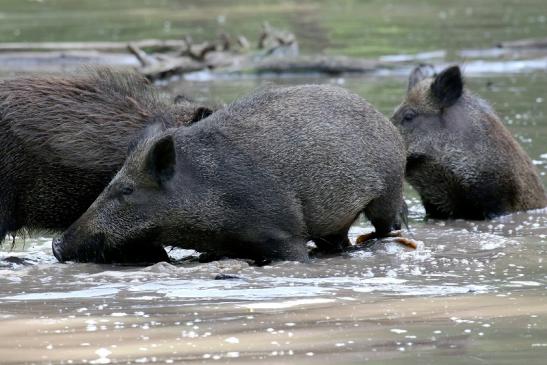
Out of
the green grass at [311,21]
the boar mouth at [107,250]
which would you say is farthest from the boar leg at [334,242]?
the green grass at [311,21]

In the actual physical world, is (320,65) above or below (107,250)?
below

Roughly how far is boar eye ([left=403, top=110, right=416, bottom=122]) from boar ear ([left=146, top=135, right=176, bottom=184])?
3593 mm

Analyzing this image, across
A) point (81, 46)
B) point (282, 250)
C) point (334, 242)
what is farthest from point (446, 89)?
point (81, 46)

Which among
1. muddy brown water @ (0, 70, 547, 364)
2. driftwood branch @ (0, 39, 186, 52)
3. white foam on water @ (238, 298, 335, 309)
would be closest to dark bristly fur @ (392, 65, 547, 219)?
muddy brown water @ (0, 70, 547, 364)

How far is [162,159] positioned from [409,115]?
3.74 m

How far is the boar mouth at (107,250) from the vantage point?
867 cm

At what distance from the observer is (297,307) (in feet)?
23.3

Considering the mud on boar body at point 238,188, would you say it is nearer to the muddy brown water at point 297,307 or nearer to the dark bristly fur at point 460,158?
the muddy brown water at point 297,307

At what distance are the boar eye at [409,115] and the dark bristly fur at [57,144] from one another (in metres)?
3.07

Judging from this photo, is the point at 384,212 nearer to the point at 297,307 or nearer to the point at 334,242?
the point at 334,242

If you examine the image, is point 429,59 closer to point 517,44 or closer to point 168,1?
point 517,44

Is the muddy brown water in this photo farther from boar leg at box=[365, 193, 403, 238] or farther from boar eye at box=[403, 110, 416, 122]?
boar eye at box=[403, 110, 416, 122]

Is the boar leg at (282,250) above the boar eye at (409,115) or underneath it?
underneath

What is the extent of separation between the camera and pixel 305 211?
8.98 meters
